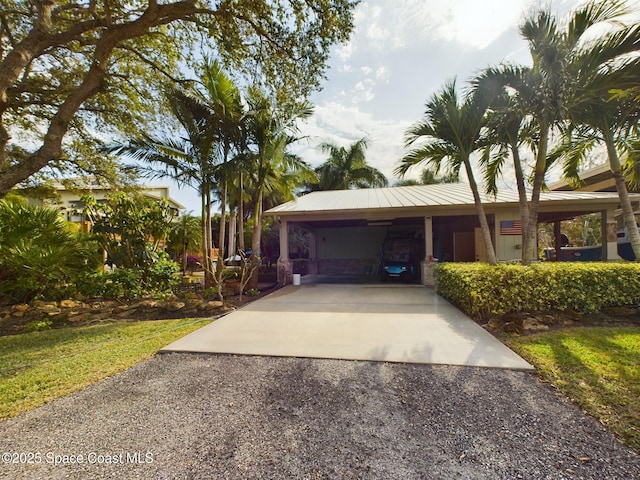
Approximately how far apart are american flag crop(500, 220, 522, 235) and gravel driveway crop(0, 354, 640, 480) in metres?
8.28

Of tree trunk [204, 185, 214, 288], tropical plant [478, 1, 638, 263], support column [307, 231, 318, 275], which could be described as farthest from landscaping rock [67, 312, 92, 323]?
tropical plant [478, 1, 638, 263]

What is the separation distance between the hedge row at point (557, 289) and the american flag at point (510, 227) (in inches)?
179

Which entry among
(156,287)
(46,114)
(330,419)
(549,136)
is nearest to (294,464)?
(330,419)

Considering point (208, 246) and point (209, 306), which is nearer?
point (209, 306)

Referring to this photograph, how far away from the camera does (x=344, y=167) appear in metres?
22.1

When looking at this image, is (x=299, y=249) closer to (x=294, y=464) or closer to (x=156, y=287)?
(x=156, y=287)

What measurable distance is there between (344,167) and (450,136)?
15.4m

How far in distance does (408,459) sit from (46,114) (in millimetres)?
12708

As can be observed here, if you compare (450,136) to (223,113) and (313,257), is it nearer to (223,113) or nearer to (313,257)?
(223,113)

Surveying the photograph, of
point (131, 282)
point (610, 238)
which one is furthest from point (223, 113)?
point (610, 238)

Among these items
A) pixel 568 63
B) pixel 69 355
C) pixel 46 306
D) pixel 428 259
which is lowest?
pixel 69 355

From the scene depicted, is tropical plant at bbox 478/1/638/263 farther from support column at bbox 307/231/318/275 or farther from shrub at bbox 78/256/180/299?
support column at bbox 307/231/318/275

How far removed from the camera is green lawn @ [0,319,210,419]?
10.6ft

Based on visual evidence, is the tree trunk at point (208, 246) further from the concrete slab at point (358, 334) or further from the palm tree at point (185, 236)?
the palm tree at point (185, 236)
